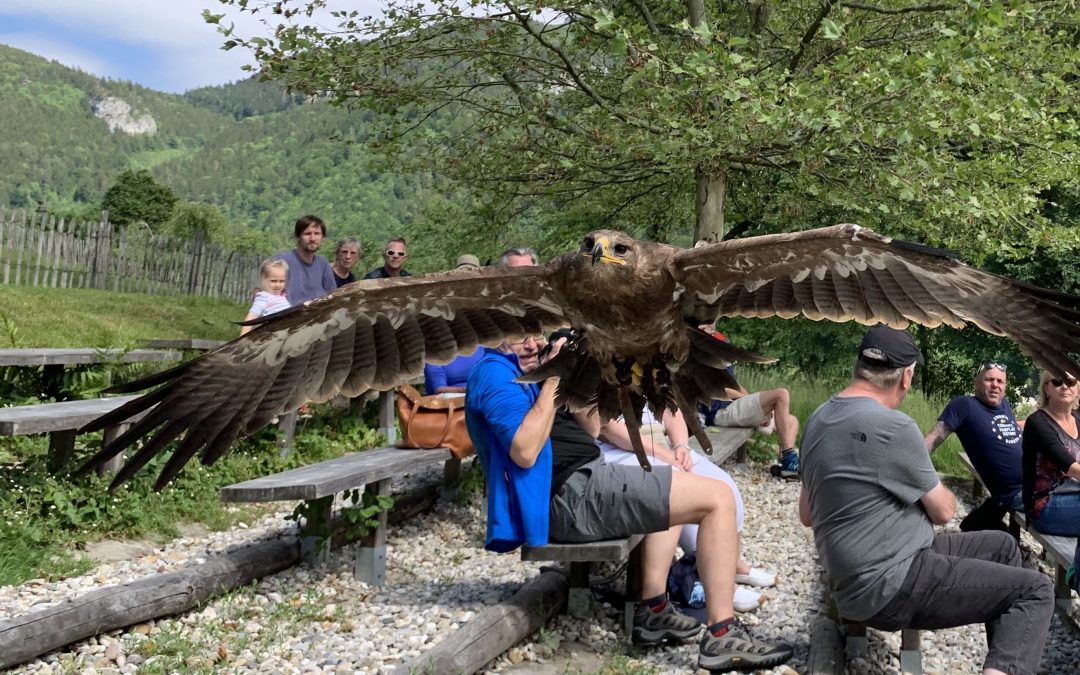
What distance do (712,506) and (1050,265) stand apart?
577 inches

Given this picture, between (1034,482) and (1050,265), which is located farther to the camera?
(1050,265)

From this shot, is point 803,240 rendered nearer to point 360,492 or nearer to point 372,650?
point 372,650

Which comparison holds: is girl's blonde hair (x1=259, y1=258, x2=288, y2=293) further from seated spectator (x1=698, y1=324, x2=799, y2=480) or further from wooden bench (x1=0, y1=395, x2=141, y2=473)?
seated spectator (x1=698, y1=324, x2=799, y2=480)

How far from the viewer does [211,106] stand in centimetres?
17400

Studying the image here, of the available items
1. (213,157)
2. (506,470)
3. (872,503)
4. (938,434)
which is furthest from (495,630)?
(213,157)

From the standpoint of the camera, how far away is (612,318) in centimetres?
423

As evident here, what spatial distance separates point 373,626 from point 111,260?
598 inches

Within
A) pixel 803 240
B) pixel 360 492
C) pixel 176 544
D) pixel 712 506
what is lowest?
pixel 176 544

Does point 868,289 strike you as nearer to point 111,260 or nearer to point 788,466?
point 788,466

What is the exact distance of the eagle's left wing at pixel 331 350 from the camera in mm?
3498

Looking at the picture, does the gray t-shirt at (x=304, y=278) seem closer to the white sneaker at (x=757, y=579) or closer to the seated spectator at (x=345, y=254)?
the seated spectator at (x=345, y=254)

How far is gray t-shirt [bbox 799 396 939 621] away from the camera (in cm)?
357

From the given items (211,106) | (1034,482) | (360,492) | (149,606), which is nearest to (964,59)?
(1034,482)

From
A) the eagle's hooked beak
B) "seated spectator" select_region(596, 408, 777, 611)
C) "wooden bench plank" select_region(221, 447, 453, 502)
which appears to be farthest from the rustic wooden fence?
the eagle's hooked beak
